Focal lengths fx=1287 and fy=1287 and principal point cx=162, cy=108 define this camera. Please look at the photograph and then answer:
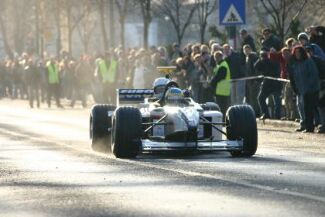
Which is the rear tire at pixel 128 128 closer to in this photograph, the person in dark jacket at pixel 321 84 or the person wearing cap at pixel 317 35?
the person in dark jacket at pixel 321 84

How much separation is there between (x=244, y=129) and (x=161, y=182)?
4557 mm

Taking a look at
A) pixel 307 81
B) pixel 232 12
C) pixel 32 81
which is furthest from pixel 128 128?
pixel 32 81

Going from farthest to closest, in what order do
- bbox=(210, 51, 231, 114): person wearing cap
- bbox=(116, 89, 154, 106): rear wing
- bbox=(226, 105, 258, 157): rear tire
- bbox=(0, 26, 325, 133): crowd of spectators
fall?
bbox=(210, 51, 231, 114): person wearing cap < bbox=(0, 26, 325, 133): crowd of spectators < bbox=(116, 89, 154, 106): rear wing < bbox=(226, 105, 258, 157): rear tire

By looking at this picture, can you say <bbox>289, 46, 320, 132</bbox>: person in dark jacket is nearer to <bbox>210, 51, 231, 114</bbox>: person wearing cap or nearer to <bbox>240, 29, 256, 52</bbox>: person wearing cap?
<bbox>210, 51, 231, 114</bbox>: person wearing cap

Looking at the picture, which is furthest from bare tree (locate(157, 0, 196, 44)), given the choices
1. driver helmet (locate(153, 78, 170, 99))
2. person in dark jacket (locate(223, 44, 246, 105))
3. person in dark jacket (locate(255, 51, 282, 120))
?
driver helmet (locate(153, 78, 170, 99))

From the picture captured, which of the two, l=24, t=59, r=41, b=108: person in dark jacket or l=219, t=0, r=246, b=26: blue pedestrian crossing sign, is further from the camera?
l=24, t=59, r=41, b=108: person in dark jacket

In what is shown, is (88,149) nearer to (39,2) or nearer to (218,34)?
(218,34)

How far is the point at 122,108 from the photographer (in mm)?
18938

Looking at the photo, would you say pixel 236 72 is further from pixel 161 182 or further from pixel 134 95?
pixel 161 182

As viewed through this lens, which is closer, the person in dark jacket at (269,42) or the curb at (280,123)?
the curb at (280,123)

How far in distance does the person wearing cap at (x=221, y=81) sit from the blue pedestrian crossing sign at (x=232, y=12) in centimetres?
128

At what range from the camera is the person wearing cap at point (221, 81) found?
29.4 meters

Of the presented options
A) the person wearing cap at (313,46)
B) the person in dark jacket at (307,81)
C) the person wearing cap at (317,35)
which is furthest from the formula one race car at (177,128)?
the person wearing cap at (317,35)

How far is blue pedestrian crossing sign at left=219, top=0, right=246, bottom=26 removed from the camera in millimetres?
30750
